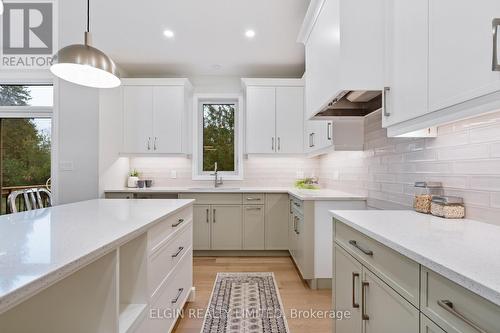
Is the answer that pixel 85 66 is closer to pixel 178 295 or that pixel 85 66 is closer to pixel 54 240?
pixel 54 240

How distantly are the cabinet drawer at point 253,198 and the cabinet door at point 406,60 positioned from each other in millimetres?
2363

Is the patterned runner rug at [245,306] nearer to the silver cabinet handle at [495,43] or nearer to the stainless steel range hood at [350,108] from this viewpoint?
the stainless steel range hood at [350,108]

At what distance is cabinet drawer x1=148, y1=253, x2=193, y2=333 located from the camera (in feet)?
5.04

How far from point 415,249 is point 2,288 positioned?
1.15 m

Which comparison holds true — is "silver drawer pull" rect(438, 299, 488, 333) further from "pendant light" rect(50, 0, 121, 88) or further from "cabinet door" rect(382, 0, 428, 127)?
"pendant light" rect(50, 0, 121, 88)

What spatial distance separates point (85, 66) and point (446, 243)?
2.15 meters

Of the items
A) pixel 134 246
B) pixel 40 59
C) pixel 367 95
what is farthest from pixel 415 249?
pixel 40 59

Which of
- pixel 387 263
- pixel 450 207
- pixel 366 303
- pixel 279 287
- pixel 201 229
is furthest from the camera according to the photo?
pixel 201 229

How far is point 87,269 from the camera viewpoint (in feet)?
3.61

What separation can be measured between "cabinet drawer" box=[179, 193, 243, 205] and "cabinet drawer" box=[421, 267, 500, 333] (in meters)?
2.96

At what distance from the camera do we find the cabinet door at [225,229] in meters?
3.75

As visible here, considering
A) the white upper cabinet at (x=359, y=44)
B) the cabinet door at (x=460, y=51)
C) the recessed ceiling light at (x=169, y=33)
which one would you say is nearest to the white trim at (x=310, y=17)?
the white upper cabinet at (x=359, y=44)

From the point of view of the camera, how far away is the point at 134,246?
1.42m

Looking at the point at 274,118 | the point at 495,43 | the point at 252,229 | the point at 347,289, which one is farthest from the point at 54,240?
the point at 274,118
